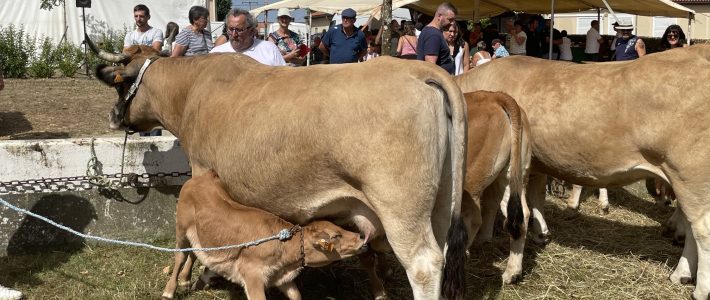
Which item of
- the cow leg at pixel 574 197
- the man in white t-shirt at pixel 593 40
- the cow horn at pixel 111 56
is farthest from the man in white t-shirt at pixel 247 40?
the man in white t-shirt at pixel 593 40

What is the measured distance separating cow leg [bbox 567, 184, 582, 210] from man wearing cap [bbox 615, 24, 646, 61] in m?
3.62

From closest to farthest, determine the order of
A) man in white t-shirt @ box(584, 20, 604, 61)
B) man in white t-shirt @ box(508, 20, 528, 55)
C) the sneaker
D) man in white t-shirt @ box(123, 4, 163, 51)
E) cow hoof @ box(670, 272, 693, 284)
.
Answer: the sneaker, cow hoof @ box(670, 272, 693, 284), man in white t-shirt @ box(123, 4, 163, 51), man in white t-shirt @ box(508, 20, 528, 55), man in white t-shirt @ box(584, 20, 604, 61)

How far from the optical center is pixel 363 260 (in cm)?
500

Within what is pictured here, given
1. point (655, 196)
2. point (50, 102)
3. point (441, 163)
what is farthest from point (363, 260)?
point (50, 102)

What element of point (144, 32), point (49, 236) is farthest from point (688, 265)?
point (144, 32)

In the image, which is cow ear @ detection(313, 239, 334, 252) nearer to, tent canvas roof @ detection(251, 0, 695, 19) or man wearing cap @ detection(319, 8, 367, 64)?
man wearing cap @ detection(319, 8, 367, 64)

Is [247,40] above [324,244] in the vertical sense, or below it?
above

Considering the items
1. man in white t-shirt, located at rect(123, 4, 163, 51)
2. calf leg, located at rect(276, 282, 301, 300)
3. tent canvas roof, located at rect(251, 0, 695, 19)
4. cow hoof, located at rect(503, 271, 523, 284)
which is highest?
tent canvas roof, located at rect(251, 0, 695, 19)

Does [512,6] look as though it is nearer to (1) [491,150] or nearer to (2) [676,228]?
(2) [676,228]

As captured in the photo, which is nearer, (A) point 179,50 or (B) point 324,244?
(B) point 324,244

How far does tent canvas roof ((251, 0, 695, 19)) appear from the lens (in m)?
14.4

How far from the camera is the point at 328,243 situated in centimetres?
422

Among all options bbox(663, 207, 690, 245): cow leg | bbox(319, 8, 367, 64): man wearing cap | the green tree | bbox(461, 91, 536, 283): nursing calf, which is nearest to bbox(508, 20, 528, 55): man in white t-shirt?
bbox(319, 8, 367, 64): man wearing cap

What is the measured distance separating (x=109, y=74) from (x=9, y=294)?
1839mm
